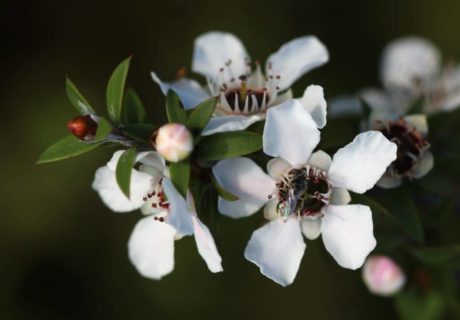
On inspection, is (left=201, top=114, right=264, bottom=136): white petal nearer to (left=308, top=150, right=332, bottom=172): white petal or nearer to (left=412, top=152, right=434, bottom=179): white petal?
(left=308, top=150, right=332, bottom=172): white petal

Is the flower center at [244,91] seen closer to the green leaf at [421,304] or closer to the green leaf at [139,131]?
the green leaf at [139,131]

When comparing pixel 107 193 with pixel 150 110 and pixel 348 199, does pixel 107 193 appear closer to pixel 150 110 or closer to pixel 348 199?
pixel 348 199

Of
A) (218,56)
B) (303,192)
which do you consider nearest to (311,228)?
(303,192)

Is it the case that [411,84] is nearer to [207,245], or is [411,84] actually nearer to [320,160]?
[320,160]

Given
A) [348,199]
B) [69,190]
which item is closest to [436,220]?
[348,199]

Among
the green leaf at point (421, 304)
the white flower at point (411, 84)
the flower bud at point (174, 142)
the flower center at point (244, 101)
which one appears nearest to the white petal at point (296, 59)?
the flower center at point (244, 101)

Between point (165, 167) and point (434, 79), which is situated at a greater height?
point (165, 167)

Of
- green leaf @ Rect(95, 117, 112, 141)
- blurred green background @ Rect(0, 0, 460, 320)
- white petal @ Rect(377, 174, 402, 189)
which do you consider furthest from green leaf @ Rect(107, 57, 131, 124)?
blurred green background @ Rect(0, 0, 460, 320)
